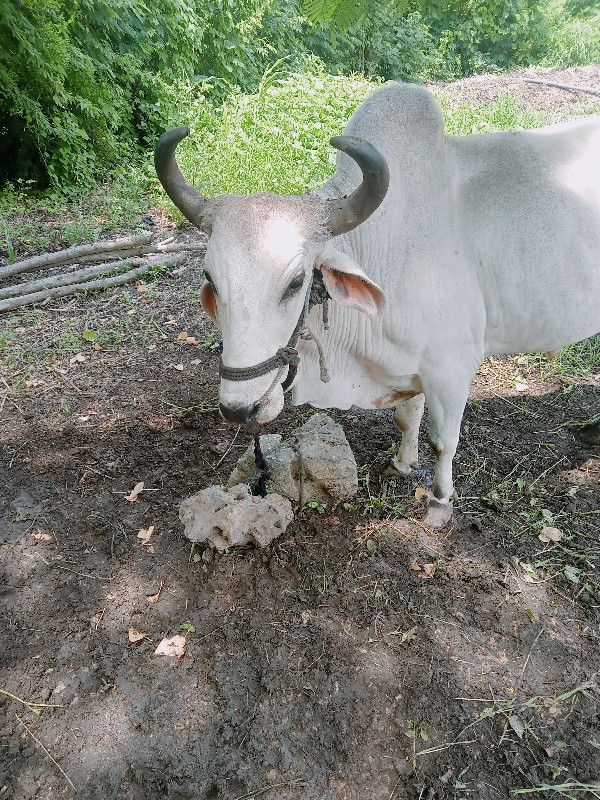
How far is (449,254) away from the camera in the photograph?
267cm

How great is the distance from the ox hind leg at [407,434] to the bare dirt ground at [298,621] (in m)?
0.12

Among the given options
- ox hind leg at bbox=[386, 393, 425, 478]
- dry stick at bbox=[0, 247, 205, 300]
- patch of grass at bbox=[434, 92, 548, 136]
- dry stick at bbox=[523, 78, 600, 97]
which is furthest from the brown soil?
ox hind leg at bbox=[386, 393, 425, 478]

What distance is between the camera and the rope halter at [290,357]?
6.97ft

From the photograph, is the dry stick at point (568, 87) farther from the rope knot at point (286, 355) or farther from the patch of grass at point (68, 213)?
the rope knot at point (286, 355)

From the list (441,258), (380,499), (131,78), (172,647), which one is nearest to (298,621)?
(172,647)

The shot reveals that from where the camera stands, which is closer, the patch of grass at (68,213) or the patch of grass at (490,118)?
the patch of grass at (68,213)

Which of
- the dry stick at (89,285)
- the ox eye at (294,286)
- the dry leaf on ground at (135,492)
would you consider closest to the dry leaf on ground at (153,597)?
the dry leaf on ground at (135,492)

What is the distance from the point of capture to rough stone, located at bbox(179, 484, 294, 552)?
286 centimetres

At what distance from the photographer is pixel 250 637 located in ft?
8.59

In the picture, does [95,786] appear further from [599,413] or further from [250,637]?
[599,413]

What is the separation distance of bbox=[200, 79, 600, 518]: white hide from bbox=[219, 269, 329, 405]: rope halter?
16 centimetres

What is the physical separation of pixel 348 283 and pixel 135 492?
5.78 ft

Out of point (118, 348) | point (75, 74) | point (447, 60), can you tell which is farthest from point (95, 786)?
point (447, 60)

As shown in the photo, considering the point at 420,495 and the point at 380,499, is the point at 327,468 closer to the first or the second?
the point at 380,499
